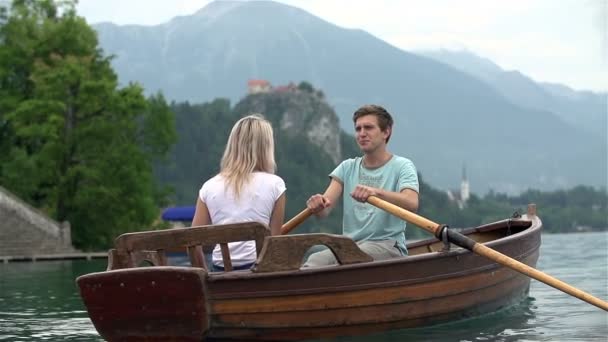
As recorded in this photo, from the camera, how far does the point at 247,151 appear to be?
7.59m

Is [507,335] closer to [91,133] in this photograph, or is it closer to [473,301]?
[473,301]

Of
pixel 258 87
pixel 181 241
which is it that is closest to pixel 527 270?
pixel 181 241

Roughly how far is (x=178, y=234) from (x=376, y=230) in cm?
178

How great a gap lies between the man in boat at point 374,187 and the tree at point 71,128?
29.2 m

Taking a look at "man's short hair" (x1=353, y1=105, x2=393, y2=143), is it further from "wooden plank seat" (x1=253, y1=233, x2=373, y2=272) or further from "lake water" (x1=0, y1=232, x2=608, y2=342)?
"lake water" (x1=0, y1=232, x2=608, y2=342)

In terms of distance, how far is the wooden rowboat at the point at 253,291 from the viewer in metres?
7.23

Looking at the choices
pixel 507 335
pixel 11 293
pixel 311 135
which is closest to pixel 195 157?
pixel 311 135

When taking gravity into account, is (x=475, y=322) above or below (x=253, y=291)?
below

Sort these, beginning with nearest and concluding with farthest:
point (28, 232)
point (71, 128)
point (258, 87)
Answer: point (28, 232) → point (71, 128) → point (258, 87)

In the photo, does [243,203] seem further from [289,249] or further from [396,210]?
[396,210]

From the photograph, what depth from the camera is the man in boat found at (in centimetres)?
830

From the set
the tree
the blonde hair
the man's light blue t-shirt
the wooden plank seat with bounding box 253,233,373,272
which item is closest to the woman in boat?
the blonde hair

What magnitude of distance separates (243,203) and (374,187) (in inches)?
47.0

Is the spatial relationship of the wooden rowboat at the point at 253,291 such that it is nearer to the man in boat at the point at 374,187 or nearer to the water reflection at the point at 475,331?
the water reflection at the point at 475,331
